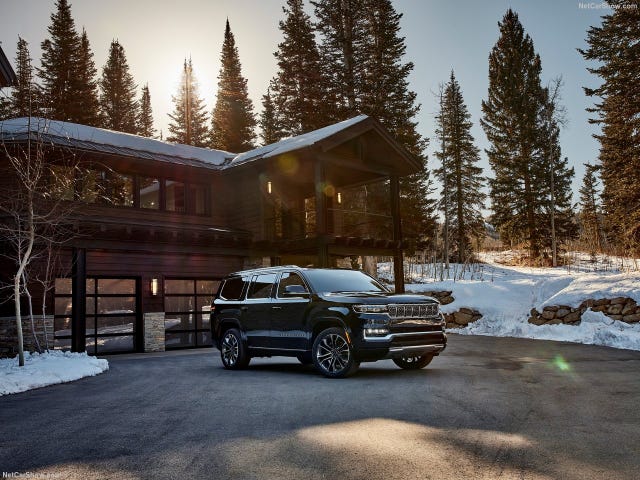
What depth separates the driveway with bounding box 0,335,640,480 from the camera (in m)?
4.40

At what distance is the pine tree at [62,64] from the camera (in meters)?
40.8

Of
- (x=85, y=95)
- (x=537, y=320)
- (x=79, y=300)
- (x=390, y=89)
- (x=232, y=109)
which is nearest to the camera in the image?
(x=79, y=300)

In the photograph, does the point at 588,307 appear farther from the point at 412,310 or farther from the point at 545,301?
the point at 412,310

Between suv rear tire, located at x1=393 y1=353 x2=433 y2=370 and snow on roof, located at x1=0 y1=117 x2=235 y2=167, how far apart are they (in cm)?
1194

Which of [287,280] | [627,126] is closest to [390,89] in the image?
Result: [627,126]

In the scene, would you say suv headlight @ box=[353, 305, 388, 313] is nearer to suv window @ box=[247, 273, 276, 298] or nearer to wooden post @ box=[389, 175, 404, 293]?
suv window @ box=[247, 273, 276, 298]

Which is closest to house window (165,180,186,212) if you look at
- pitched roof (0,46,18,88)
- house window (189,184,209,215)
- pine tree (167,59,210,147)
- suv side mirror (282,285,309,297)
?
house window (189,184,209,215)

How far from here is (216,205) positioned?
74.1 feet

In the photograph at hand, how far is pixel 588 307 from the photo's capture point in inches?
647

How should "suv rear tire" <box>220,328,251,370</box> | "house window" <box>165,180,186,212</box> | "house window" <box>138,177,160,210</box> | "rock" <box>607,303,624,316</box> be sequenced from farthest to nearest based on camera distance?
"house window" <box>138,177,160,210</box> < "house window" <box>165,180,186,212</box> < "rock" <box>607,303,624,316</box> < "suv rear tire" <box>220,328,251,370</box>

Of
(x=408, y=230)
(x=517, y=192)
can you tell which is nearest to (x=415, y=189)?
(x=408, y=230)

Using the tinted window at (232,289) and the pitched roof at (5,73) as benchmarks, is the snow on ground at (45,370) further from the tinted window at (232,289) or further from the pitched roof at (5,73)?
the pitched roof at (5,73)

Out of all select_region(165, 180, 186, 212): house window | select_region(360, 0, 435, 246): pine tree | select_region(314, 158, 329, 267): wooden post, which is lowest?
select_region(314, 158, 329, 267): wooden post

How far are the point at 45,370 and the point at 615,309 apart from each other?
1480cm
